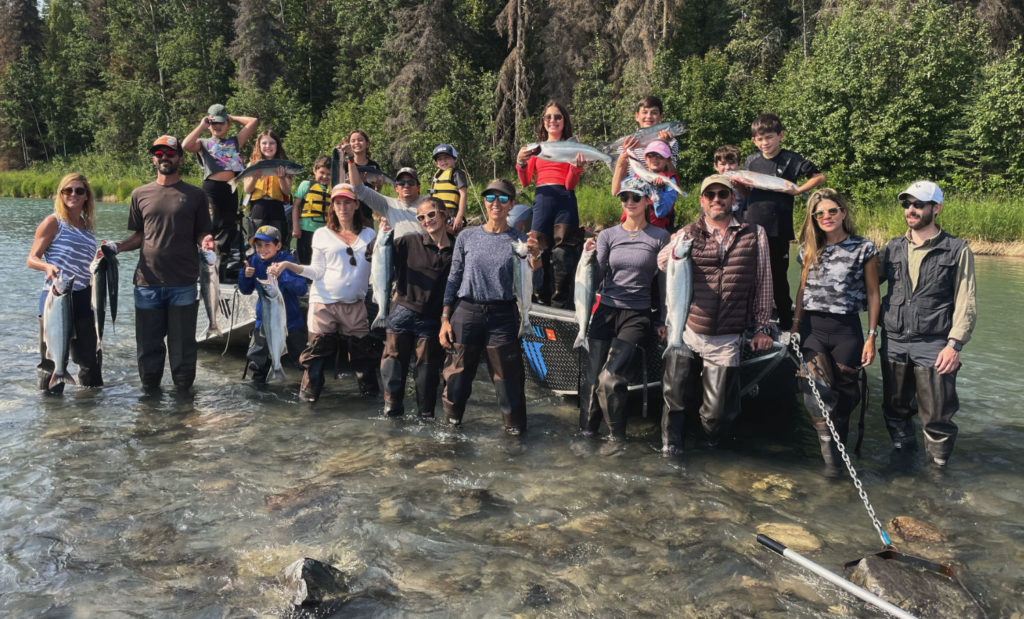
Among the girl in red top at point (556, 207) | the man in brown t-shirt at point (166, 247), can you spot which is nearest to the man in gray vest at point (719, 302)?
the girl in red top at point (556, 207)

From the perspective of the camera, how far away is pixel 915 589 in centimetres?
417

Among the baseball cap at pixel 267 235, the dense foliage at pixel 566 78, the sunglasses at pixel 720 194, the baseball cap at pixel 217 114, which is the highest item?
the dense foliage at pixel 566 78

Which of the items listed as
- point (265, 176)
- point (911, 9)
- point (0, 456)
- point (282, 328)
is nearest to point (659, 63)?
point (911, 9)

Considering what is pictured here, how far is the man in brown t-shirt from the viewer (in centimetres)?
698

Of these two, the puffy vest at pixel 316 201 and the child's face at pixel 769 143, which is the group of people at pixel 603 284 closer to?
the child's face at pixel 769 143

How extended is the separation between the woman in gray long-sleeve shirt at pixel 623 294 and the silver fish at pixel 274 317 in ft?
10.1

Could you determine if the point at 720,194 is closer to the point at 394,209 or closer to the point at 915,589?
the point at 915,589

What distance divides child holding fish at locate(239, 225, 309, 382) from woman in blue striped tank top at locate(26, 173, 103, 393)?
59.2 inches

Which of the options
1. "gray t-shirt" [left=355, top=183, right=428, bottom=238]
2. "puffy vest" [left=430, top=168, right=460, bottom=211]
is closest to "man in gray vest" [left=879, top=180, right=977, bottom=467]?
"gray t-shirt" [left=355, top=183, right=428, bottom=238]

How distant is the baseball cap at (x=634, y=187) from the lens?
19.3 ft

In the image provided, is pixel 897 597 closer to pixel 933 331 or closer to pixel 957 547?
pixel 957 547

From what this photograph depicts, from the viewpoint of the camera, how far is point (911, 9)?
27.4 m

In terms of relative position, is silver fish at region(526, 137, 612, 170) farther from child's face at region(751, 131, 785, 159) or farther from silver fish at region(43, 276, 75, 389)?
silver fish at region(43, 276, 75, 389)

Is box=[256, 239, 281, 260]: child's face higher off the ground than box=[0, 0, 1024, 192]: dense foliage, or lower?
lower
